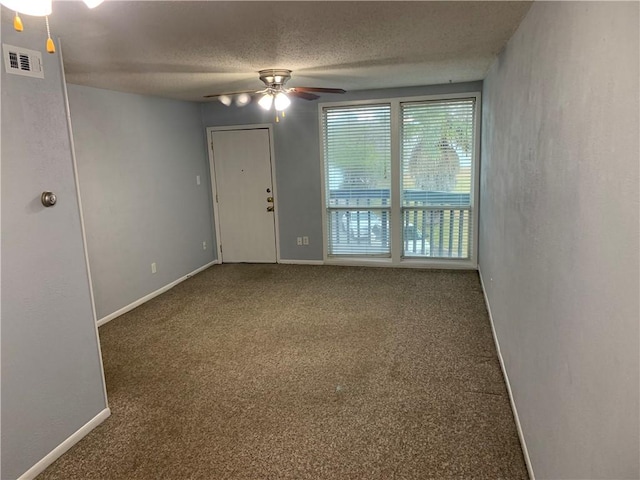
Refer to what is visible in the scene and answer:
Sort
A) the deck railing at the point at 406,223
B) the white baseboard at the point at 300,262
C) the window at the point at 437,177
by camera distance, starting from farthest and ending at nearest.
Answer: the white baseboard at the point at 300,262 → the deck railing at the point at 406,223 → the window at the point at 437,177

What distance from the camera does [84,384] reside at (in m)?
2.56

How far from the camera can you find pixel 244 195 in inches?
244

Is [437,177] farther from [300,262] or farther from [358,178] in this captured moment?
[300,262]

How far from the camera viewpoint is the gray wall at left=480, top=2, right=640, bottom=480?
3.28ft

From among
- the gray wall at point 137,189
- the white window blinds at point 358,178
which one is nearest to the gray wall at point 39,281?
the gray wall at point 137,189

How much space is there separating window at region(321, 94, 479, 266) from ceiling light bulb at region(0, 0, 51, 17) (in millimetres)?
4620

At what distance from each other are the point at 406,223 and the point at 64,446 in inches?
176

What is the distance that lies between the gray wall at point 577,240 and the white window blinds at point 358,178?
3100 mm

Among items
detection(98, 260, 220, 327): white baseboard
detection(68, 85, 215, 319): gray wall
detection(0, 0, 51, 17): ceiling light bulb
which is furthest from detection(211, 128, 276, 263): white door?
detection(0, 0, 51, 17): ceiling light bulb

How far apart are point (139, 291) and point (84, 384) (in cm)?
235

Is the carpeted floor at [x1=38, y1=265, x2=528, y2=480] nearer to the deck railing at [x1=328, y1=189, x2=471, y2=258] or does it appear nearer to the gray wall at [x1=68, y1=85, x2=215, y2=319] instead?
the gray wall at [x1=68, y1=85, x2=215, y2=319]

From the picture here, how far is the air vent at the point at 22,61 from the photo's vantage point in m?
2.08

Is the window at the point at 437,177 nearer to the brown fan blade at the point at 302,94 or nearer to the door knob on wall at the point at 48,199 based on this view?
the brown fan blade at the point at 302,94

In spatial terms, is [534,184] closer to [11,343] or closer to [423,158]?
[11,343]
